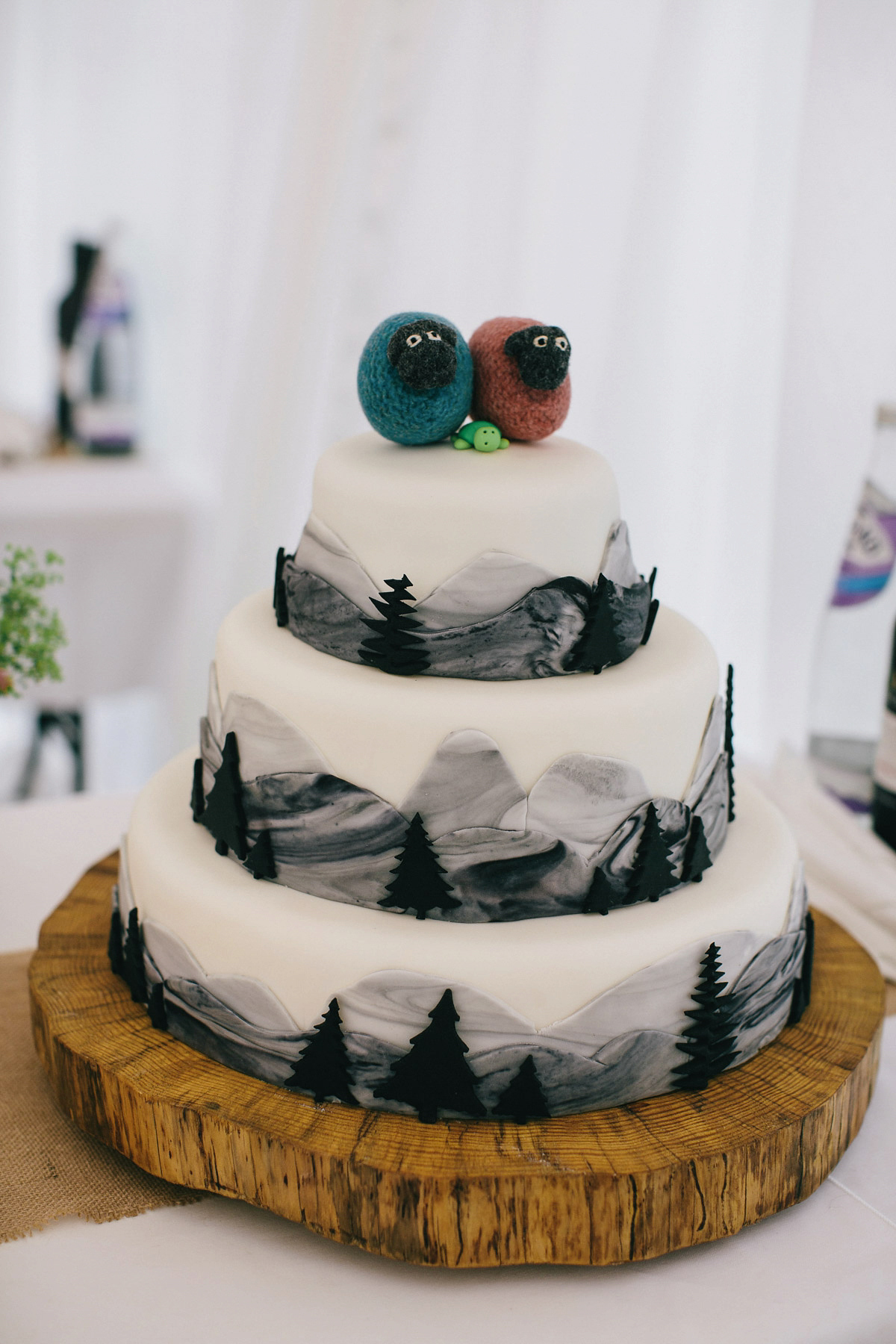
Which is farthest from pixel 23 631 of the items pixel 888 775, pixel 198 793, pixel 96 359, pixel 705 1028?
pixel 96 359

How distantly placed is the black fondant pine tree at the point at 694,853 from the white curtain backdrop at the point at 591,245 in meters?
0.83

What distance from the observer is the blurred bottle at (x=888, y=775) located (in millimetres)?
1188

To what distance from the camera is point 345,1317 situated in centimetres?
70

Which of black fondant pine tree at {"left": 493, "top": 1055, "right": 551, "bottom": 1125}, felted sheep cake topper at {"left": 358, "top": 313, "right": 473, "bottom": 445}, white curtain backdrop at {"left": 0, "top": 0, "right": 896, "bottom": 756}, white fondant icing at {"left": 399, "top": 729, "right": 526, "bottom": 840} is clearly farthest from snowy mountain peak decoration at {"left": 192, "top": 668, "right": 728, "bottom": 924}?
white curtain backdrop at {"left": 0, "top": 0, "right": 896, "bottom": 756}

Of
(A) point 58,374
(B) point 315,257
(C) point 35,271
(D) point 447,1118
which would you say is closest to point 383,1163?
(D) point 447,1118

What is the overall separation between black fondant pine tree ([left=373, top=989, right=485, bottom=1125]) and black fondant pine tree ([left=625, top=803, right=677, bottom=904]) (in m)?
0.16

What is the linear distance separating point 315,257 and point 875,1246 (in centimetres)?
168

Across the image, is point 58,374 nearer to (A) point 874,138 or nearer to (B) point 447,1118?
(A) point 874,138

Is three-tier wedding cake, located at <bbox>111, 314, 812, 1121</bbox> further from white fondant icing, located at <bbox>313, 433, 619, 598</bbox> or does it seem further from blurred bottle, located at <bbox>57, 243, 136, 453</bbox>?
blurred bottle, located at <bbox>57, 243, 136, 453</bbox>

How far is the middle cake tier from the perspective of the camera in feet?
2.50

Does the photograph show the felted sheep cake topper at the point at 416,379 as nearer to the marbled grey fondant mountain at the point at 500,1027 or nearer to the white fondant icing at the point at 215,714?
the white fondant icing at the point at 215,714

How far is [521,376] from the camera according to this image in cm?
82

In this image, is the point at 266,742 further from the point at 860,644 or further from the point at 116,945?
the point at 860,644

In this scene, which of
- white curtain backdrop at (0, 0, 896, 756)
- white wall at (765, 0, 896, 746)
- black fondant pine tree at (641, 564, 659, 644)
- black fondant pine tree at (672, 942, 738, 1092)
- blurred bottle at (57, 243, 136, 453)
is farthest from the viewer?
blurred bottle at (57, 243, 136, 453)
